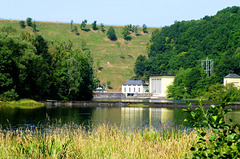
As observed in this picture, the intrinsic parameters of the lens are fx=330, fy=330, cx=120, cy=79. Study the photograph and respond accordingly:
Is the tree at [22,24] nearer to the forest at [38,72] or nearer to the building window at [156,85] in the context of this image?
the building window at [156,85]

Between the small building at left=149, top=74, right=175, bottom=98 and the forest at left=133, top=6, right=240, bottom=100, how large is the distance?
5220mm

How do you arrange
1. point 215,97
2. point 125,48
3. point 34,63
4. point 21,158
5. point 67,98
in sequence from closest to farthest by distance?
point 21,158 < point 34,63 < point 67,98 < point 215,97 < point 125,48

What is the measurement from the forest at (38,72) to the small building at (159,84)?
50.2 m

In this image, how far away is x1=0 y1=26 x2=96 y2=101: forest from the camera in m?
51.3

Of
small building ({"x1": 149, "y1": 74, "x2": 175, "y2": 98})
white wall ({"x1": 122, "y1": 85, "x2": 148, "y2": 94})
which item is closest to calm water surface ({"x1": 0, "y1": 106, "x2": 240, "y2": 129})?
small building ({"x1": 149, "y1": 74, "x2": 175, "y2": 98})

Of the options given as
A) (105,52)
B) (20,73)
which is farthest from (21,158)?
(105,52)

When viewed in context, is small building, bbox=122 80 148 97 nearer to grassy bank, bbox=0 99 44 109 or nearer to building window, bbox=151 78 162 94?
building window, bbox=151 78 162 94

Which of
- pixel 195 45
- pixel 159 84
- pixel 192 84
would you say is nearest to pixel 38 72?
pixel 192 84

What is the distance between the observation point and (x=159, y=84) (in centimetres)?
12419

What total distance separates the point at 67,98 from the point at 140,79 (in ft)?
290

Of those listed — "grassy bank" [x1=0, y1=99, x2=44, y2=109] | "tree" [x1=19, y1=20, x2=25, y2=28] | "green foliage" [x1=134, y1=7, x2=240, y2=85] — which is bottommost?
"grassy bank" [x1=0, y1=99, x2=44, y2=109]

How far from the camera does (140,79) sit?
15012cm

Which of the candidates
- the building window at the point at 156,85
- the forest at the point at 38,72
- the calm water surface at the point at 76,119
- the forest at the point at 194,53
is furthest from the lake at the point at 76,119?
the building window at the point at 156,85

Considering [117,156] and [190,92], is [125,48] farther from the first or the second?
[117,156]
